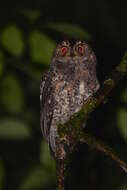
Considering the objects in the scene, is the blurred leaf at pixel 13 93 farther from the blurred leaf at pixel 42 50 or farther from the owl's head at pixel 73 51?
the owl's head at pixel 73 51

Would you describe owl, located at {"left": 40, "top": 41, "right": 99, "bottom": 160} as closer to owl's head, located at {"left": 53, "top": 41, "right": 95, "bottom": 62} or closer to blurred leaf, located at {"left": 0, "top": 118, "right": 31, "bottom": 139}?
owl's head, located at {"left": 53, "top": 41, "right": 95, "bottom": 62}

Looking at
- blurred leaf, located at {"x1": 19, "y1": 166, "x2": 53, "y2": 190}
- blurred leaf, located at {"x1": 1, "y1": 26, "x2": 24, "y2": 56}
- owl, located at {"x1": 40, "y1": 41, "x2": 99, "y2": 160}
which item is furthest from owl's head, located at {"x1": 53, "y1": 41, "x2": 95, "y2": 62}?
blurred leaf, located at {"x1": 1, "y1": 26, "x2": 24, "y2": 56}

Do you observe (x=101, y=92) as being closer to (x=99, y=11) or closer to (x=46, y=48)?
(x=46, y=48)

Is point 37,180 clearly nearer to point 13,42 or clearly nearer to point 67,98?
point 13,42

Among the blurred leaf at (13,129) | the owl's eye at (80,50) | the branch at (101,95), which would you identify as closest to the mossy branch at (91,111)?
the branch at (101,95)

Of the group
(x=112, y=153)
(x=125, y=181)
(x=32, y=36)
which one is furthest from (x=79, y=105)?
(x=112, y=153)

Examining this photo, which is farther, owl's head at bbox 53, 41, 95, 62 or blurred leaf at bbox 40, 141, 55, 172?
owl's head at bbox 53, 41, 95, 62

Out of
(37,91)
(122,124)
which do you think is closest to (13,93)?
(122,124)

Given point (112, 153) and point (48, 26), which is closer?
point (112, 153)
